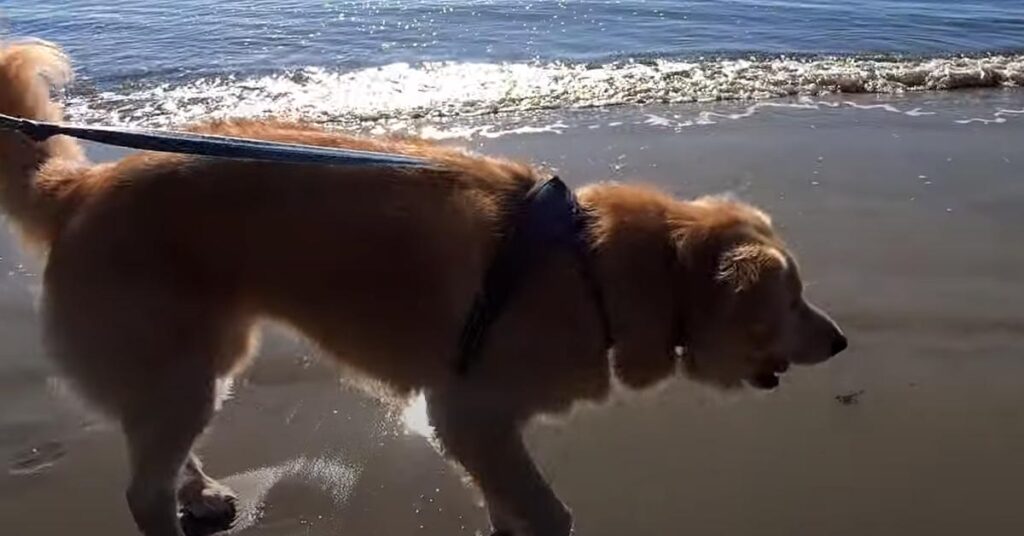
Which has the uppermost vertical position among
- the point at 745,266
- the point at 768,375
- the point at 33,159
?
the point at 33,159

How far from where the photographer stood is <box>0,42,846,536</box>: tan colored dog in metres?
3.00

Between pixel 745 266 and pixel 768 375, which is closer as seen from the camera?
pixel 745 266

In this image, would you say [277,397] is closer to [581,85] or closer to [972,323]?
[972,323]

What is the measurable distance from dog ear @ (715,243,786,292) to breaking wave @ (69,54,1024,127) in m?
5.65

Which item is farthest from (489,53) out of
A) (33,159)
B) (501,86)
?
(33,159)

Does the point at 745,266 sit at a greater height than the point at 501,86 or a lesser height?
greater

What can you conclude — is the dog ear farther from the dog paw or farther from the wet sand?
the dog paw

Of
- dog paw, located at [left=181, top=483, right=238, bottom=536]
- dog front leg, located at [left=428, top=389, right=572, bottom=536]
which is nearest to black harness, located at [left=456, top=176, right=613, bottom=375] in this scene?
dog front leg, located at [left=428, top=389, right=572, bottom=536]

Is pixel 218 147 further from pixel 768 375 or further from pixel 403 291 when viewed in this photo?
pixel 768 375

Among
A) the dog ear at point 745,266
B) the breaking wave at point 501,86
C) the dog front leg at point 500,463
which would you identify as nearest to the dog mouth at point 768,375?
the dog ear at point 745,266

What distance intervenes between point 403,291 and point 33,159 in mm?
1277

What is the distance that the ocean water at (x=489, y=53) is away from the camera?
8.85 meters

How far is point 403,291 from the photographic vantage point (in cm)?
305

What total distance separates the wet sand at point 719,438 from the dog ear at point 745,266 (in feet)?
1.59
